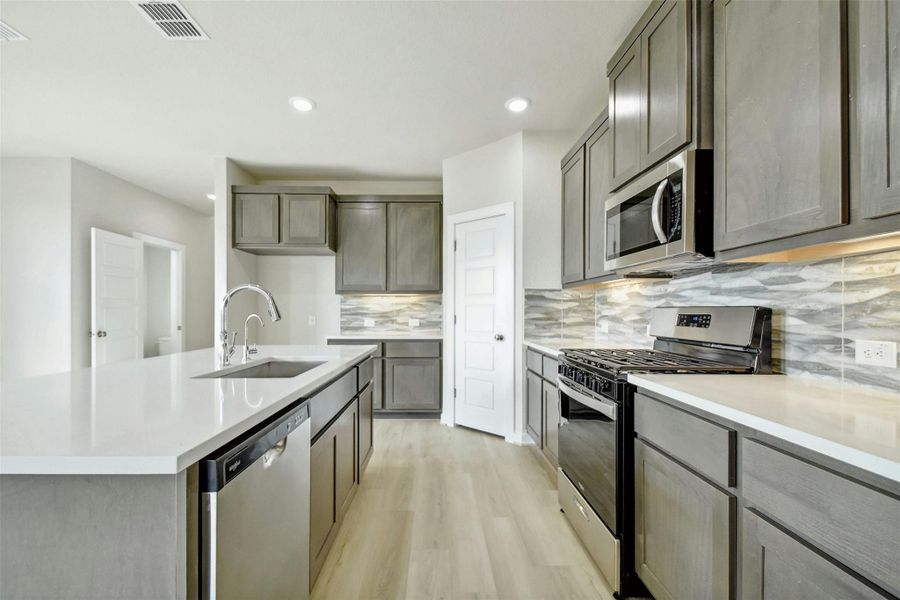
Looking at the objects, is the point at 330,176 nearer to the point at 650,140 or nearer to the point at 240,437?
the point at 650,140

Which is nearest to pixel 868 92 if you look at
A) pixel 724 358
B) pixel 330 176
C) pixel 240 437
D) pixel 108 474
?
pixel 724 358

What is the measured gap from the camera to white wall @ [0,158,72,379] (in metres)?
3.84

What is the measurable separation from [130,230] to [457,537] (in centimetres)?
523

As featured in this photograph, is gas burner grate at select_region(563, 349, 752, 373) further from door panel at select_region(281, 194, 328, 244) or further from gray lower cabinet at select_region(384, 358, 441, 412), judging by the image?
door panel at select_region(281, 194, 328, 244)

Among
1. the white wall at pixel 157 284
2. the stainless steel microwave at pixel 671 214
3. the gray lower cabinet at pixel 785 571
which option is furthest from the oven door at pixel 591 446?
the white wall at pixel 157 284

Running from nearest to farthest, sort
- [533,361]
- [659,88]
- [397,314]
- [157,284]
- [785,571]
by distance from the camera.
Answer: [785,571]
[659,88]
[533,361]
[397,314]
[157,284]

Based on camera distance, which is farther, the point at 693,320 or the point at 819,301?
the point at 693,320

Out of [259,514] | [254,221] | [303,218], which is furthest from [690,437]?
[254,221]

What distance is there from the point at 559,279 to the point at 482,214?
0.90 meters

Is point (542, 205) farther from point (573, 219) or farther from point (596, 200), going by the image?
point (596, 200)

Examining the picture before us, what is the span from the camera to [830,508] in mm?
763

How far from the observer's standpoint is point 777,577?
88 centimetres

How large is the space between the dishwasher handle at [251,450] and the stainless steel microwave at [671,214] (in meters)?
1.46

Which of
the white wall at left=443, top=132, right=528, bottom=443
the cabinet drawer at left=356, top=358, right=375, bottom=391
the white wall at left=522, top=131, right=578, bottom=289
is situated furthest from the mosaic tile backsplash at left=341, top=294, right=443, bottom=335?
the cabinet drawer at left=356, top=358, right=375, bottom=391
